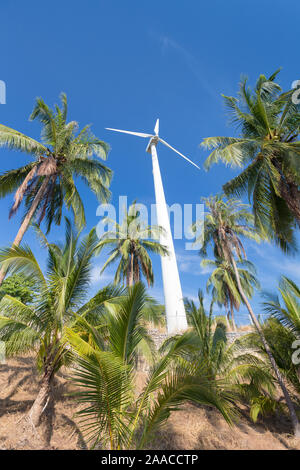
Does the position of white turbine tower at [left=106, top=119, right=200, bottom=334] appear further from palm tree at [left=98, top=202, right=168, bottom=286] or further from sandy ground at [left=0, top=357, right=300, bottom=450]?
sandy ground at [left=0, top=357, right=300, bottom=450]

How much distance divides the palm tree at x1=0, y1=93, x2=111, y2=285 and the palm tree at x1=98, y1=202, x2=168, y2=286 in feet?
16.5

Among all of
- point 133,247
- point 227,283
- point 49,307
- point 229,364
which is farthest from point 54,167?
point 227,283

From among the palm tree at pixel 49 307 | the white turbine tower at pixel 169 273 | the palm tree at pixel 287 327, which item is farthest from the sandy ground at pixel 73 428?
the white turbine tower at pixel 169 273

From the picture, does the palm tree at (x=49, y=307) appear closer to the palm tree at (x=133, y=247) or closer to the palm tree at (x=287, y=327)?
the palm tree at (x=287, y=327)

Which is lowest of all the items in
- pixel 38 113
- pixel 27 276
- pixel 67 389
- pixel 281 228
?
pixel 67 389

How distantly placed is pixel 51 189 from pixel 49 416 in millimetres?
9776

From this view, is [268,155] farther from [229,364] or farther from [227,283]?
[227,283]

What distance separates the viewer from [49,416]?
817cm

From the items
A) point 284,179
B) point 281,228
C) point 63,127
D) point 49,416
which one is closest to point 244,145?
point 284,179

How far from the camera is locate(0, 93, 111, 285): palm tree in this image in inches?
413

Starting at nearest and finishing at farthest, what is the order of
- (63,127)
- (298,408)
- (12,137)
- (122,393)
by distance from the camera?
(122,393), (12,137), (298,408), (63,127)

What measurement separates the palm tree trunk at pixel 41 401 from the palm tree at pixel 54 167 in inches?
236

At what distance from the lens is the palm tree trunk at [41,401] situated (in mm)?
6582
